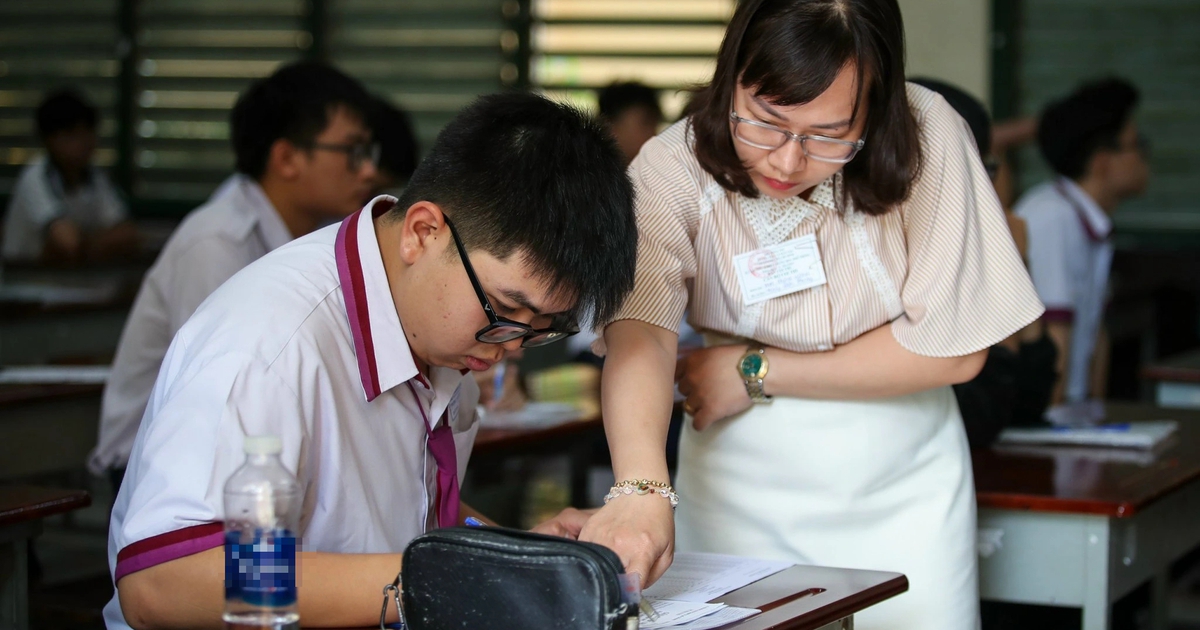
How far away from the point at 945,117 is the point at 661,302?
1.61ft

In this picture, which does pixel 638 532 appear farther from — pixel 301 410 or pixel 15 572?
pixel 15 572

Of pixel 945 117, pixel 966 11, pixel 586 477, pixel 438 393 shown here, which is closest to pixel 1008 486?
pixel 945 117

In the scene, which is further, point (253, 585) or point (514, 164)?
point (514, 164)

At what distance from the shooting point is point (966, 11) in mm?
4609

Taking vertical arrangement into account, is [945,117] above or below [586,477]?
above

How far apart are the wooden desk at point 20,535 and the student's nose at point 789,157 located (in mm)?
1171

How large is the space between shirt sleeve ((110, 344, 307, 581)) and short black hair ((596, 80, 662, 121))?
3203 mm

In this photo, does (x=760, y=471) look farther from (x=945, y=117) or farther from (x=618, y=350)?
(x=945, y=117)

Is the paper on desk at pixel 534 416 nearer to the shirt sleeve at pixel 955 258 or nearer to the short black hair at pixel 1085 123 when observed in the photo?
the shirt sleeve at pixel 955 258

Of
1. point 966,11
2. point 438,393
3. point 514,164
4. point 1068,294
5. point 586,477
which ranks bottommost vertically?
point 586,477

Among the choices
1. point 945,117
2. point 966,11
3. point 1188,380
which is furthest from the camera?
point 966,11

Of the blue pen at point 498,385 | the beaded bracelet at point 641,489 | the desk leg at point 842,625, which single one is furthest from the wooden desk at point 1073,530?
the blue pen at point 498,385

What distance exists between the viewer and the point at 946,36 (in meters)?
4.62

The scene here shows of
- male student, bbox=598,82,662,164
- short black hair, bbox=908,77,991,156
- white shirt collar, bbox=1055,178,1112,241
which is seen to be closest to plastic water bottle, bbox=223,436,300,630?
short black hair, bbox=908,77,991,156
